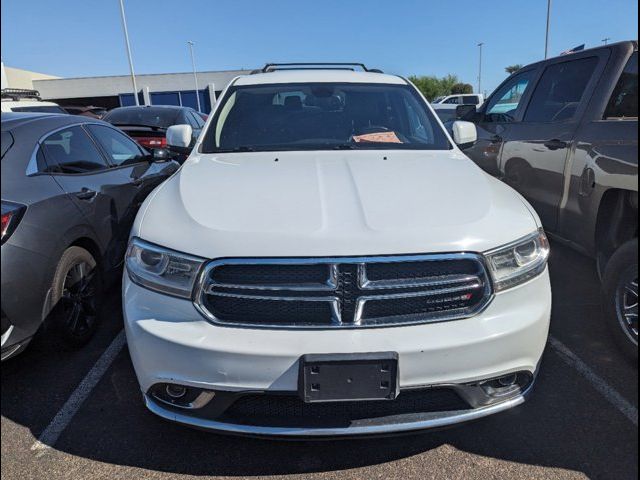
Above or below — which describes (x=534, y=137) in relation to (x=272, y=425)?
above

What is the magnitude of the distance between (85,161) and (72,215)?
2.35 feet

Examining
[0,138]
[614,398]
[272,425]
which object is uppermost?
[0,138]

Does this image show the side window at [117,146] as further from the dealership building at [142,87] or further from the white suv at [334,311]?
the dealership building at [142,87]

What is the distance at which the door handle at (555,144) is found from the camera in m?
3.77

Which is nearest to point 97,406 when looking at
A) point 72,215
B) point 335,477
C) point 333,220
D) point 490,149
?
point 72,215

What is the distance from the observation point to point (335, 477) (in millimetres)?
2133

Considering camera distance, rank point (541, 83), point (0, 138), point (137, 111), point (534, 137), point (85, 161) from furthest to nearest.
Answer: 1. point (137, 111)
2. point (541, 83)
3. point (534, 137)
4. point (85, 161)
5. point (0, 138)

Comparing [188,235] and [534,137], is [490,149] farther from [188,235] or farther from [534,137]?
[188,235]

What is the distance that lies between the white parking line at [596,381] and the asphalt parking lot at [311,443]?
0.03ft

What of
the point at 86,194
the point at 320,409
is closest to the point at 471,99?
the point at 86,194

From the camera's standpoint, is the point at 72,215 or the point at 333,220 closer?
the point at 333,220

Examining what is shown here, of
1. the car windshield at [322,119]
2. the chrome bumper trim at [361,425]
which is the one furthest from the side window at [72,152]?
the chrome bumper trim at [361,425]

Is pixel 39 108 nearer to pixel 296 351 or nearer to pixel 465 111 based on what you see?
pixel 465 111

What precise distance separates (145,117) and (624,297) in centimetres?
779
